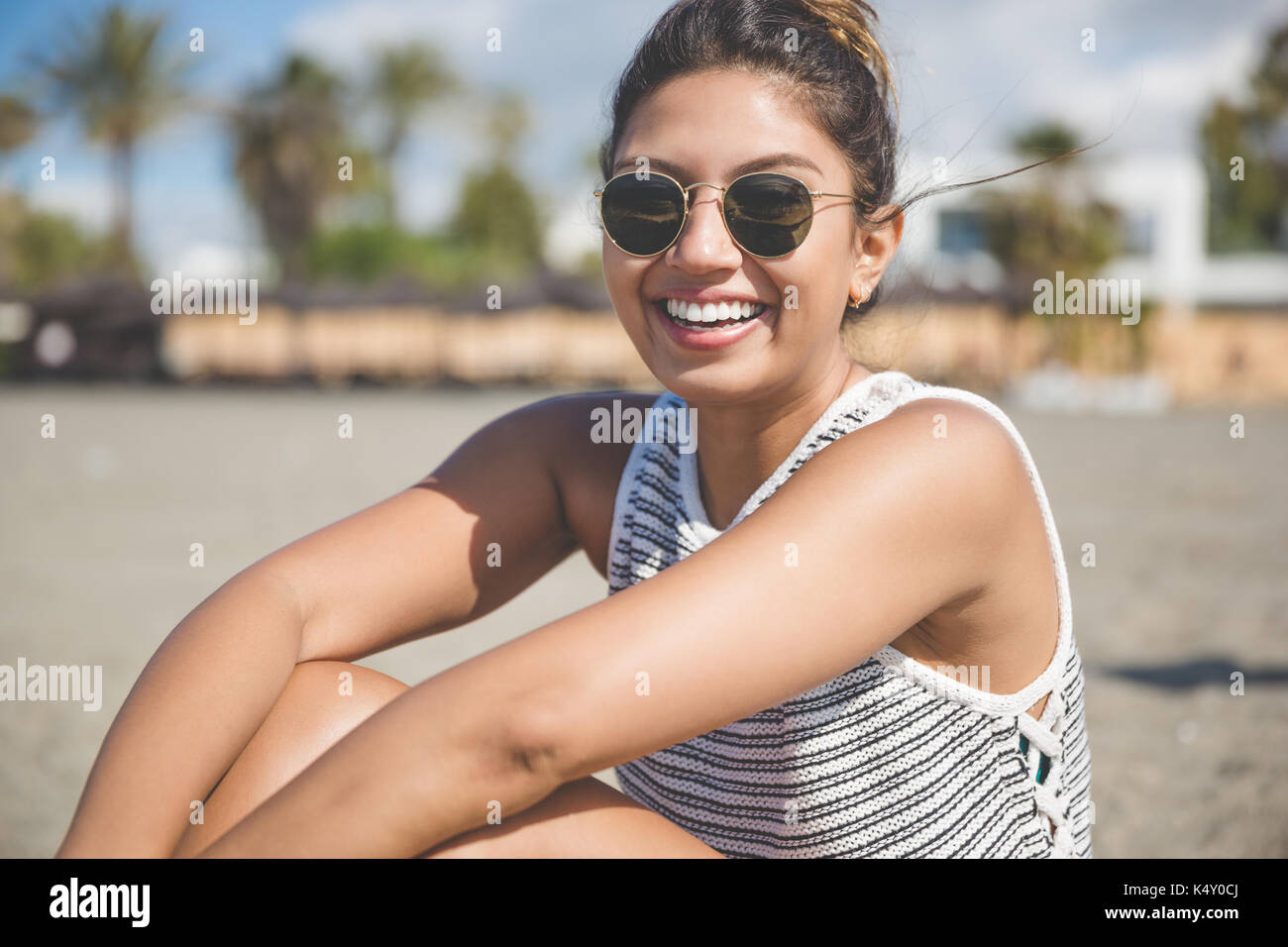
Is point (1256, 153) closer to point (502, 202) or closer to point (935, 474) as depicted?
point (502, 202)

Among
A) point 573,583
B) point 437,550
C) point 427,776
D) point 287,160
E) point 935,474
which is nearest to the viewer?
point 427,776

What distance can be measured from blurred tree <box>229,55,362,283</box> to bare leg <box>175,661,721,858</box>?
4053 centimetres

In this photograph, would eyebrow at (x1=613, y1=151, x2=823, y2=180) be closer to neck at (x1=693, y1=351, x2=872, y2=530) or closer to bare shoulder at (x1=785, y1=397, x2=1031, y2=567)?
neck at (x1=693, y1=351, x2=872, y2=530)

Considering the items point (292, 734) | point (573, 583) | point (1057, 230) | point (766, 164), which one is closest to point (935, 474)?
point (766, 164)

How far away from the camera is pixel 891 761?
1.60 metres

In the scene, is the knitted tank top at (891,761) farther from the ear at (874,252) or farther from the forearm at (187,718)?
the forearm at (187,718)

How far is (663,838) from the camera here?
149 centimetres

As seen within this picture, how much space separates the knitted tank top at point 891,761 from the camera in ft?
5.22

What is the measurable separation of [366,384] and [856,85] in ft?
94.1

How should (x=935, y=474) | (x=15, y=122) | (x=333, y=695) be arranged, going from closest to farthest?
(x=935, y=474) → (x=333, y=695) → (x=15, y=122)

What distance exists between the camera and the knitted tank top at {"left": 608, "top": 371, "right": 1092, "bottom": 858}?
62.6 inches

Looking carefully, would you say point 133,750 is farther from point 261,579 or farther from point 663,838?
point 663,838

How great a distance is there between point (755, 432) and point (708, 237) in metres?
0.33

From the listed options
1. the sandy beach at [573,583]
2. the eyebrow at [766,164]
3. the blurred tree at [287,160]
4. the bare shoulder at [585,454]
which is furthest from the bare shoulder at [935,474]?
the blurred tree at [287,160]
